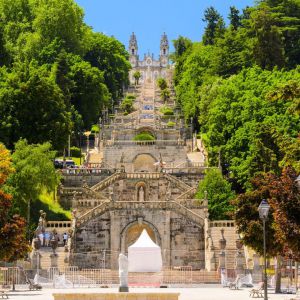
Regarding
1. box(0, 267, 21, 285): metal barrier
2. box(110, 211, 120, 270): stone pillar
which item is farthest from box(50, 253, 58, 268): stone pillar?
box(110, 211, 120, 270): stone pillar

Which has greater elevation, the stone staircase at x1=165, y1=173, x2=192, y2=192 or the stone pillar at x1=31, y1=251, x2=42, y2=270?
the stone staircase at x1=165, y1=173, x2=192, y2=192

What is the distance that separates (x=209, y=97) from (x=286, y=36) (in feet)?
48.1

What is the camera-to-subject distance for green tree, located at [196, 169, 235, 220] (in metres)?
61.8

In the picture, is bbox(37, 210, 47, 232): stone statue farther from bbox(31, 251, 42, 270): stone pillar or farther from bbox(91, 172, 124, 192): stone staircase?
bbox(91, 172, 124, 192): stone staircase

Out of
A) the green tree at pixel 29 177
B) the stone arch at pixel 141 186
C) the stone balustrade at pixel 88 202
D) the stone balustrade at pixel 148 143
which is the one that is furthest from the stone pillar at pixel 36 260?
the stone balustrade at pixel 148 143

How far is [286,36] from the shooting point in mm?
100312

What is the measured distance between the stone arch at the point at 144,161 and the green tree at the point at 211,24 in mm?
53111

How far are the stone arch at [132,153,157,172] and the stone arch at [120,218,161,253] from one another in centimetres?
1965

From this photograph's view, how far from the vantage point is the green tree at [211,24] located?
134 m

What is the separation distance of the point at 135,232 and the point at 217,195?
5.99 meters

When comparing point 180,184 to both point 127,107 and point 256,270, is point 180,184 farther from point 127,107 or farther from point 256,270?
point 127,107

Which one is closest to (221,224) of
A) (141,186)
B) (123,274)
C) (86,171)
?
(141,186)

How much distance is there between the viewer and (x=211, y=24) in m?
140

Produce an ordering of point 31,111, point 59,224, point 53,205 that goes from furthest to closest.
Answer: point 31,111 → point 53,205 → point 59,224
